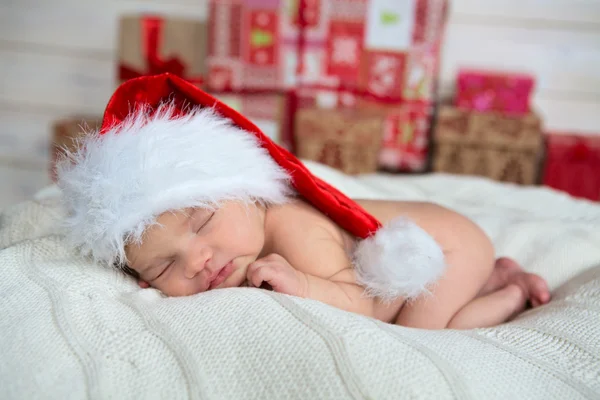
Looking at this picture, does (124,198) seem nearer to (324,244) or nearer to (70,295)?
(70,295)

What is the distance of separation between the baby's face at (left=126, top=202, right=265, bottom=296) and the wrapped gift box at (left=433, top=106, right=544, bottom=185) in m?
1.20

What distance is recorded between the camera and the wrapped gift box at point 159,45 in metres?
2.09

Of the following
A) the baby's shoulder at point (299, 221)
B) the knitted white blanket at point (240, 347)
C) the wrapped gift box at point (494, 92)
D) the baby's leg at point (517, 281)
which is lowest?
the baby's leg at point (517, 281)

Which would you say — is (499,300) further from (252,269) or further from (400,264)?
(252,269)

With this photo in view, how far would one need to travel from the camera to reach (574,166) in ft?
6.43

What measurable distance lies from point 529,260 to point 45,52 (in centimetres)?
212

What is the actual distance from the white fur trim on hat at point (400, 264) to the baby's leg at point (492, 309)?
0.08m

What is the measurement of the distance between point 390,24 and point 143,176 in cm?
133

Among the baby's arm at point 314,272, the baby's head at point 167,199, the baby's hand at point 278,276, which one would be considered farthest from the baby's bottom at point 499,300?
the baby's head at point 167,199

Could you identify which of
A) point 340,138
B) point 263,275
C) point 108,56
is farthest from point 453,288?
point 108,56

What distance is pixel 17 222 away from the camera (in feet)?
3.51

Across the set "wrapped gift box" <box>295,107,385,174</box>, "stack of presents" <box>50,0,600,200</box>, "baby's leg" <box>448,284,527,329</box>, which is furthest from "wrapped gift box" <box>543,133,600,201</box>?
"baby's leg" <box>448,284,527,329</box>

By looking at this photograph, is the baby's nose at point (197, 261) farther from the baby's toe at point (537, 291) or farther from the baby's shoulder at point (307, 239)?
the baby's toe at point (537, 291)

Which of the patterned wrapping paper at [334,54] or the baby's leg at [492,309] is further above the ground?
the patterned wrapping paper at [334,54]
